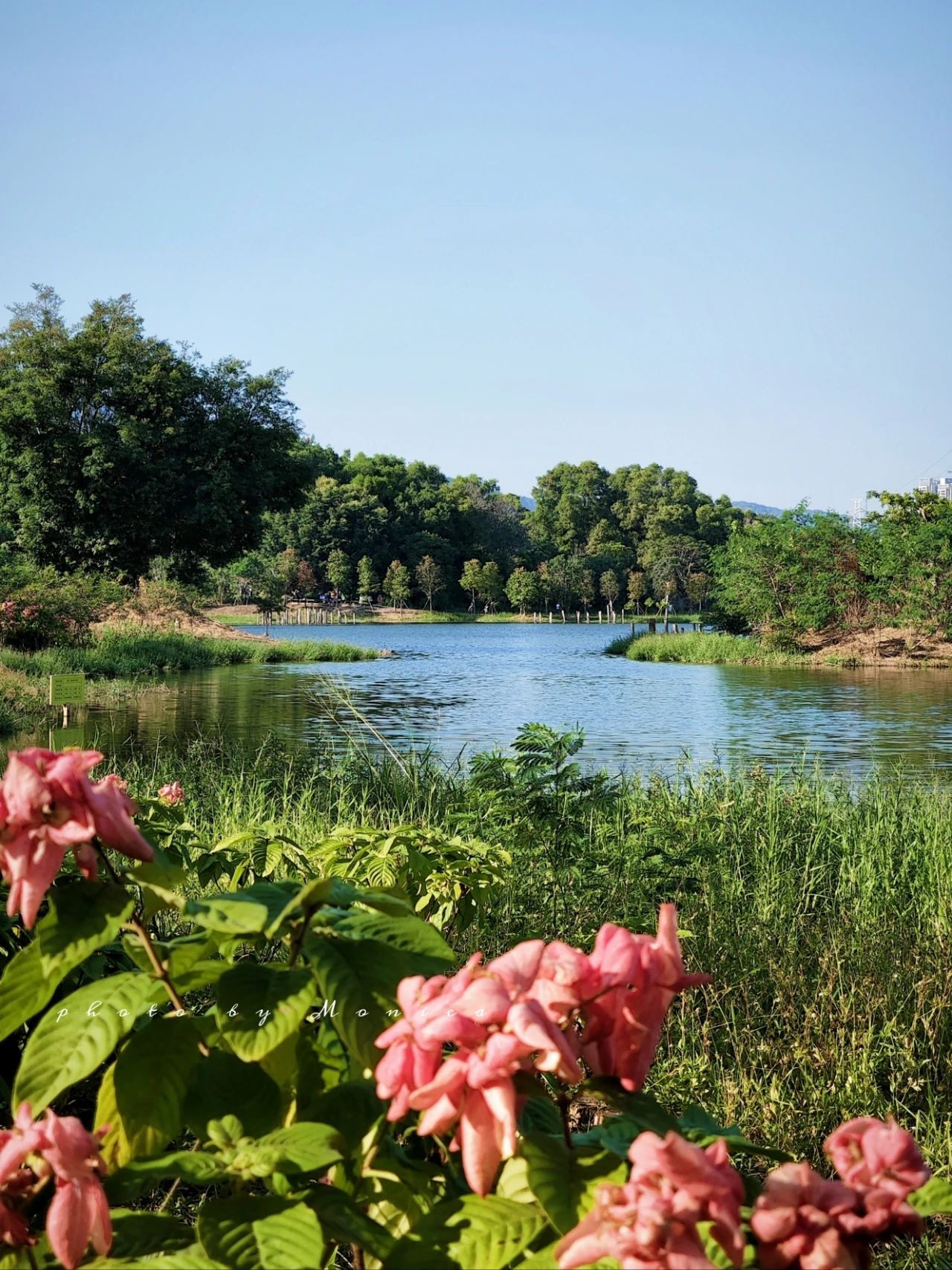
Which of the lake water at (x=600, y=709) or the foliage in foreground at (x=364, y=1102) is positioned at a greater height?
the foliage in foreground at (x=364, y=1102)

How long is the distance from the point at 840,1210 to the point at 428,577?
76.4 m

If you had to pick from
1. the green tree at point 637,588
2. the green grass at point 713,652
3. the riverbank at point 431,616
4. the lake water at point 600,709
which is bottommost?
the lake water at point 600,709

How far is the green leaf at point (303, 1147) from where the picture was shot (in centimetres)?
69

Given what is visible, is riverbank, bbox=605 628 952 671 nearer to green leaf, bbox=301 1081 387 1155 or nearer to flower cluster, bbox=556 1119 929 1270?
green leaf, bbox=301 1081 387 1155

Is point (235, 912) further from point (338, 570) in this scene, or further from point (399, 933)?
point (338, 570)

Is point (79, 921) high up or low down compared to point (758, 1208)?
→ up

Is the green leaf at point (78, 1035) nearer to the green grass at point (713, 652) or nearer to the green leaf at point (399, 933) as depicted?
the green leaf at point (399, 933)

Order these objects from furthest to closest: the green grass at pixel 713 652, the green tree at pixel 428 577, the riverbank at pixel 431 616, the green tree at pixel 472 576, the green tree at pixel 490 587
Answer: the green tree at pixel 490 587, the green tree at pixel 472 576, the green tree at pixel 428 577, the riverbank at pixel 431 616, the green grass at pixel 713 652

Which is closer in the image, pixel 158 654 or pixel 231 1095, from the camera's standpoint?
pixel 231 1095

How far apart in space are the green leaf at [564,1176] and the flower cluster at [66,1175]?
262mm

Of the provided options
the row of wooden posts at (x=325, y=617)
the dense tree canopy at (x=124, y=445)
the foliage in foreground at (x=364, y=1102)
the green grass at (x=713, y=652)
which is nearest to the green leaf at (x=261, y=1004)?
the foliage in foreground at (x=364, y=1102)

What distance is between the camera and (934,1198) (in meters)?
0.71

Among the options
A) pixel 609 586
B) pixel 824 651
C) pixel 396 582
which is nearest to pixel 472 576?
pixel 396 582

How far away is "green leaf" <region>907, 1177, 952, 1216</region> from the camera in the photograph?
71 centimetres
